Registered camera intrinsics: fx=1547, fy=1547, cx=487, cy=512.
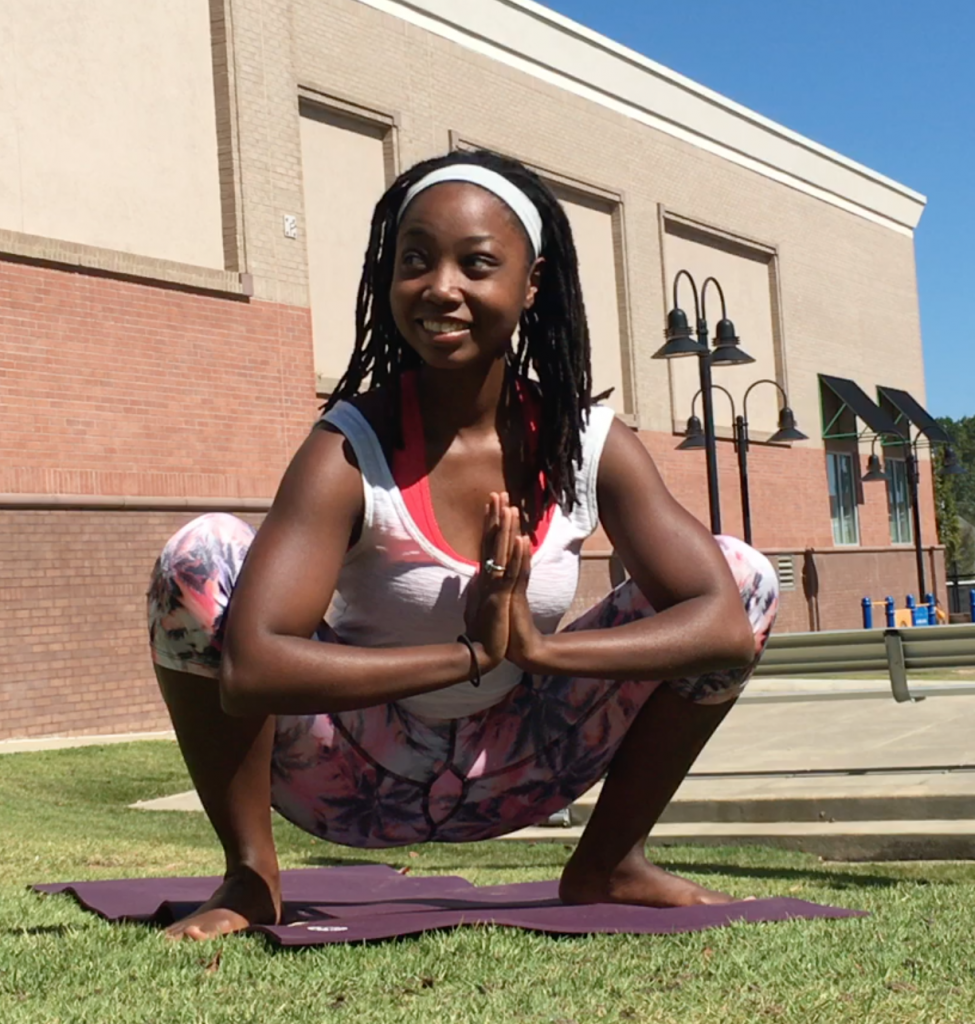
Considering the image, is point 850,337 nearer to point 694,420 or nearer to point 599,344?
point 599,344

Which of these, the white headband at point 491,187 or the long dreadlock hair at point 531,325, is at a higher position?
the white headband at point 491,187

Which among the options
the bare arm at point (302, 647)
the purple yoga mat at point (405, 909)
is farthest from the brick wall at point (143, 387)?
the bare arm at point (302, 647)

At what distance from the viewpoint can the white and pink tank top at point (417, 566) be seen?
293 cm

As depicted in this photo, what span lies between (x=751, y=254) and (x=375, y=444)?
94.0 ft

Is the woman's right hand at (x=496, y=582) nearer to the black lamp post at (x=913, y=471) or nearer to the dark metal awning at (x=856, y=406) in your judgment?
the dark metal awning at (x=856, y=406)

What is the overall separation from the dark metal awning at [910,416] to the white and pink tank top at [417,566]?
33116 mm

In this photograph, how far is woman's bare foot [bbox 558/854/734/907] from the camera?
3.23 m

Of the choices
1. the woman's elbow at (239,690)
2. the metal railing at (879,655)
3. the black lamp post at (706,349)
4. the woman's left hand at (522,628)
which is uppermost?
the black lamp post at (706,349)

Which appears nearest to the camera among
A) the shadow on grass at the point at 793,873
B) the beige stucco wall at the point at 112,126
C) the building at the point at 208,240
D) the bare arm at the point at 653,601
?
the bare arm at the point at 653,601

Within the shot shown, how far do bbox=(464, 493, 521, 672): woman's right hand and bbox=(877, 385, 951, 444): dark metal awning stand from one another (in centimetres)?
3352

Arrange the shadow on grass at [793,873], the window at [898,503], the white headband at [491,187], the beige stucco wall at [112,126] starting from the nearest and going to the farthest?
the white headband at [491,187] < the shadow on grass at [793,873] < the beige stucco wall at [112,126] < the window at [898,503]

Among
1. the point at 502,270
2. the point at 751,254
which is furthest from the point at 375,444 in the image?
the point at 751,254

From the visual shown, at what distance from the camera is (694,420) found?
22.0 meters

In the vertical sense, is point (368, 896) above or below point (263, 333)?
below
